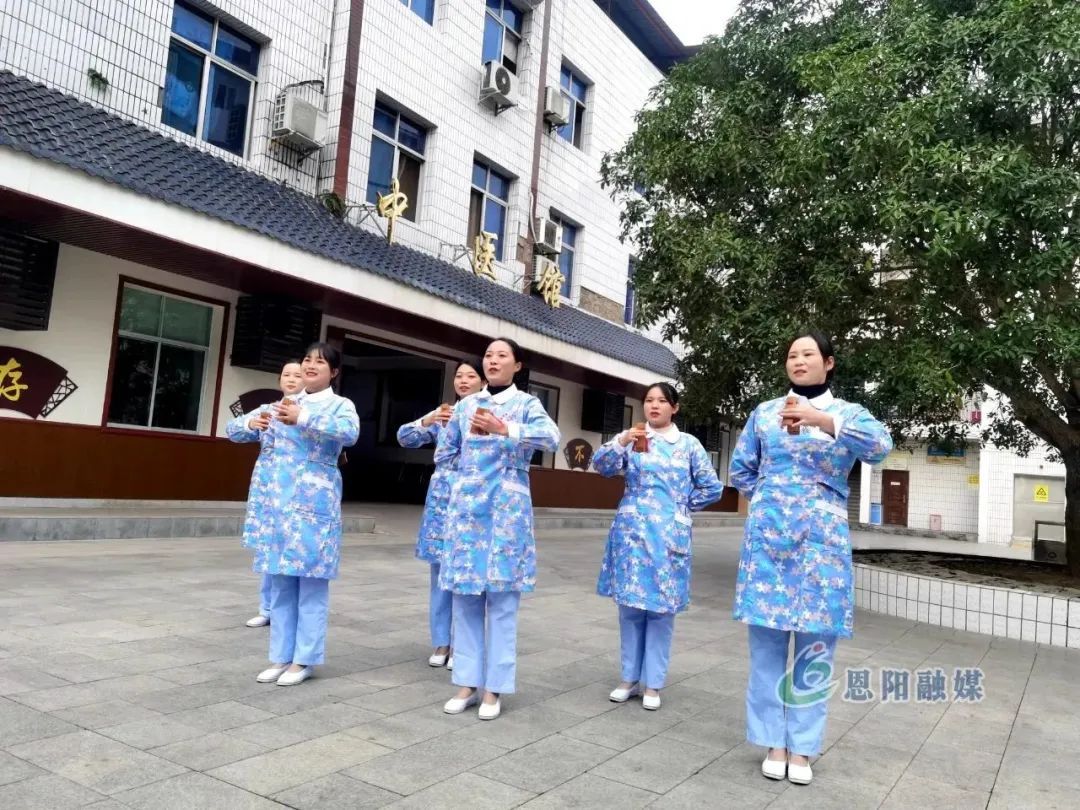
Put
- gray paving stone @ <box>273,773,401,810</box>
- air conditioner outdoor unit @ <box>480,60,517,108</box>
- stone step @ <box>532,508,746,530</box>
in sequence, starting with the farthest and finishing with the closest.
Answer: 1. stone step @ <box>532,508,746,530</box>
2. air conditioner outdoor unit @ <box>480,60,517,108</box>
3. gray paving stone @ <box>273,773,401,810</box>

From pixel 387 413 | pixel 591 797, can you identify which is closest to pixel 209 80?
pixel 387 413

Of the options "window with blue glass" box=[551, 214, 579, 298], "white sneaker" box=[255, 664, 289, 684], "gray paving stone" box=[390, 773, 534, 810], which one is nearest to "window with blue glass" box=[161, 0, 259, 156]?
"window with blue glass" box=[551, 214, 579, 298]

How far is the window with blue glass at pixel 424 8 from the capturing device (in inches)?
498

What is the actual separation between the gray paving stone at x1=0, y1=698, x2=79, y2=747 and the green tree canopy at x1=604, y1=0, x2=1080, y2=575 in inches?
226

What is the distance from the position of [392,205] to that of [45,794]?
9955 millimetres

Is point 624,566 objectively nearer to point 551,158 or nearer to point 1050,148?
point 1050,148

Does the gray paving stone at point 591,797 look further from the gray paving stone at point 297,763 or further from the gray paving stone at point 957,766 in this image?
the gray paving stone at point 957,766

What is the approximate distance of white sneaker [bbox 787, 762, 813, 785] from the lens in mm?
2984

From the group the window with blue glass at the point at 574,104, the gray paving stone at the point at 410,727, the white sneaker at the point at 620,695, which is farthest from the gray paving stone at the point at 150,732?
the window with blue glass at the point at 574,104

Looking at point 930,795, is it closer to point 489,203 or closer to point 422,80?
point 422,80

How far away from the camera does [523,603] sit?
6.30 metres

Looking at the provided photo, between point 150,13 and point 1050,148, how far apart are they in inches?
356

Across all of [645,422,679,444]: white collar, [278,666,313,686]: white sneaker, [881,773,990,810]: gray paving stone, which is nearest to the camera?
[881,773,990,810]: gray paving stone

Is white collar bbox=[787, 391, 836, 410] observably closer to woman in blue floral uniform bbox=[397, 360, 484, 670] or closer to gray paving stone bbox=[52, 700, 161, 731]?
woman in blue floral uniform bbox=[397, 360, 484, 670]
